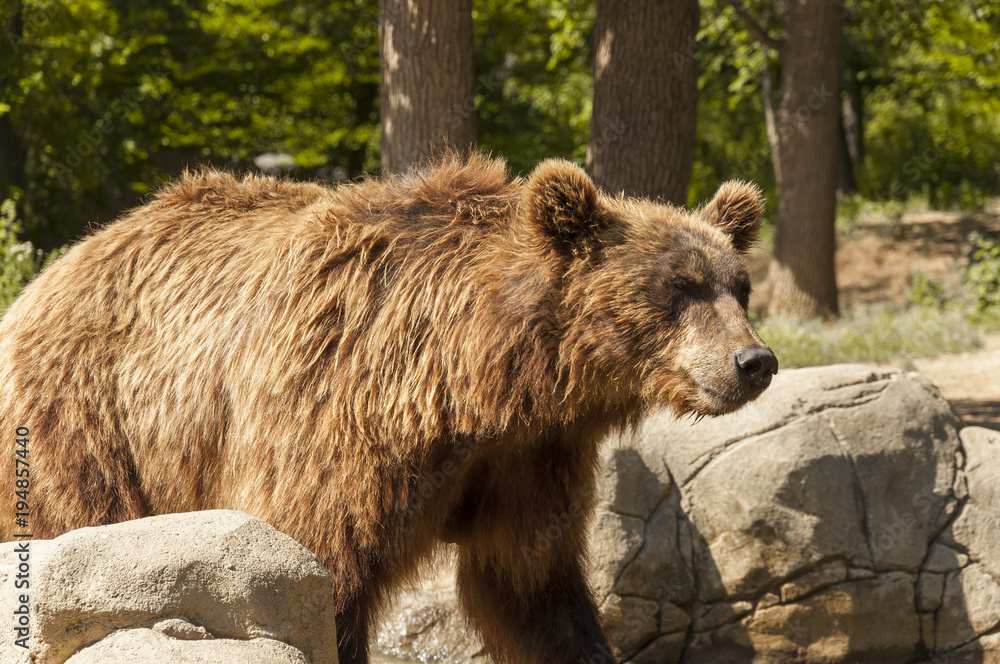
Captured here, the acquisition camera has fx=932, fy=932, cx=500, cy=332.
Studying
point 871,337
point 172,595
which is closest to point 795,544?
point 172,595

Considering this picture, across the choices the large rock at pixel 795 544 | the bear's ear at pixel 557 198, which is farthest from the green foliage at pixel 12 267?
the bear's ear at pixel 557 198

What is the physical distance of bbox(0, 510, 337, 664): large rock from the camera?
2734mm

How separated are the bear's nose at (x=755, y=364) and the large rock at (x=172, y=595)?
1.65 meters

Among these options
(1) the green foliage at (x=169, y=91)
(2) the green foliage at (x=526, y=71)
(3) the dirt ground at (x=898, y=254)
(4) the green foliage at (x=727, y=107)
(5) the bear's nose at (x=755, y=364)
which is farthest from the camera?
(2) the green foliage at (x=526, y=71)

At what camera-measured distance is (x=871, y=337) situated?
39.4 ft

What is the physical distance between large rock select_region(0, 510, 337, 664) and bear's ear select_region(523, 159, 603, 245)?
59.3 inches

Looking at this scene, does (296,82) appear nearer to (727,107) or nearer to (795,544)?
(727,107)

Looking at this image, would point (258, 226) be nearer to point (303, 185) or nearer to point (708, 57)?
point (303, 185)

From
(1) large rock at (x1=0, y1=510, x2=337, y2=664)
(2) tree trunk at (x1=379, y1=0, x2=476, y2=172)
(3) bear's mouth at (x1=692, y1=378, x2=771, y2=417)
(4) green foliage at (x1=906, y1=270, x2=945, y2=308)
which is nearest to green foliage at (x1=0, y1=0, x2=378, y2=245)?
(2) tree trunk at (x1=379, y1=0, x2=476, y2=172)

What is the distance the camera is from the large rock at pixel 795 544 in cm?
543

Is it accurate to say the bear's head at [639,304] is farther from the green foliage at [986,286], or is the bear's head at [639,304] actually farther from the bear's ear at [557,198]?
the green foliage at [986,286]

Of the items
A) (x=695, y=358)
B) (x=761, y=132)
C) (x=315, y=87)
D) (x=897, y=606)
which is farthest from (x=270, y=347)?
(x=761, y=132)

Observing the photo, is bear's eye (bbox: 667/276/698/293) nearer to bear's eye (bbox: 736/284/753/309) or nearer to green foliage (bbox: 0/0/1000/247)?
bear's eye (bbox: 736/284/753/309)

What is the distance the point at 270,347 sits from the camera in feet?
12.1
